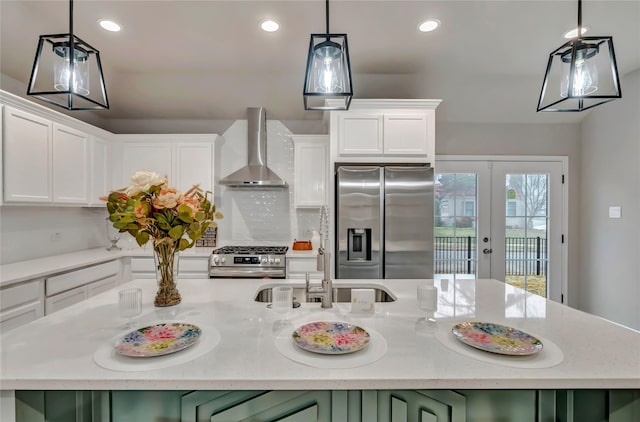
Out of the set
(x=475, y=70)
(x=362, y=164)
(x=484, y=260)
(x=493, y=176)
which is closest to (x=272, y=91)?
(x=362, y=164)

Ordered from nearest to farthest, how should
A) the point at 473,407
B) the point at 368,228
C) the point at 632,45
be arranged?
1. the point at 473,407
2. the point at 632,45
3. the point at 368,228

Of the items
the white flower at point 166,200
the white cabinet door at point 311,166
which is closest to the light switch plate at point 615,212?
the white cabinet door at point 311,166

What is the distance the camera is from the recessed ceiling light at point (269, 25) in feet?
7.96

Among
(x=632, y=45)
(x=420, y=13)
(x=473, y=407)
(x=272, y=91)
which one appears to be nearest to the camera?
(x=473, y=407)

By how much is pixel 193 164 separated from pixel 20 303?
77.7 inches

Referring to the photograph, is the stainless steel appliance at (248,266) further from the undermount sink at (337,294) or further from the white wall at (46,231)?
the white wall at (46,231)

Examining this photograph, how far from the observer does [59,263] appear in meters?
2.54

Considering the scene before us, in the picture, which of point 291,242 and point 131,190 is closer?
point 131,190

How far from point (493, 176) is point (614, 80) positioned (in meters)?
2.58

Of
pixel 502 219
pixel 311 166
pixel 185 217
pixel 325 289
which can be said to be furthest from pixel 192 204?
pixel 502 219

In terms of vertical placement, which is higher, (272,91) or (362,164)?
(272,91)

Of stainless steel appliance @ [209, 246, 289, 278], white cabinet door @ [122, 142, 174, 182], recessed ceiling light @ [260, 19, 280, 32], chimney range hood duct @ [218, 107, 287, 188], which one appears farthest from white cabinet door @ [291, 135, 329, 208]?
white cabinet door @ [122, 142, 174, 182]

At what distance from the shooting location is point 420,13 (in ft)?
7.73

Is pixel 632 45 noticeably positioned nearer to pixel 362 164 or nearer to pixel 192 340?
pixel 362 164
